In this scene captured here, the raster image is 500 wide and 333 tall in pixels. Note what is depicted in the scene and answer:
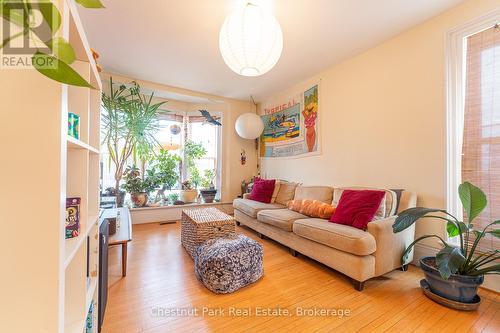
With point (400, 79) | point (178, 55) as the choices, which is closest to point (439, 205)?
point (400, 79)

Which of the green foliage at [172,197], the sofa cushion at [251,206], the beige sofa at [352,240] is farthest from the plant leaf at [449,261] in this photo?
the green foliage at [172,197]

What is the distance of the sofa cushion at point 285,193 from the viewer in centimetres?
330

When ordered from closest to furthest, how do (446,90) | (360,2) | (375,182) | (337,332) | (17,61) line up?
(17,61) < (337,332) < (360,2) < (446,90) < (375,182)

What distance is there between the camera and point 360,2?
1.81 metres

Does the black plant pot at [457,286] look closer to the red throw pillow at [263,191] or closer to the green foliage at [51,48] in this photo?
the red throw pillow at [263,191]

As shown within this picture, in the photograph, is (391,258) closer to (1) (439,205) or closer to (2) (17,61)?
(1) (439,205)

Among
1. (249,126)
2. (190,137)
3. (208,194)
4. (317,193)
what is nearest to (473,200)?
(317,193)

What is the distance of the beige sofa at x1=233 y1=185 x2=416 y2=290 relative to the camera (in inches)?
66.7

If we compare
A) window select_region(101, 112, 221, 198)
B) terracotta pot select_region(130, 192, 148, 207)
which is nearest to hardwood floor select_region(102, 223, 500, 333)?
terracotta pot select_region(130, 192, 148, 207)

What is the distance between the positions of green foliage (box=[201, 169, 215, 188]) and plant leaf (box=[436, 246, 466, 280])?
3739 millimetres

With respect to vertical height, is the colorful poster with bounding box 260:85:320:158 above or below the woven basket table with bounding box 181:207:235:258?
above

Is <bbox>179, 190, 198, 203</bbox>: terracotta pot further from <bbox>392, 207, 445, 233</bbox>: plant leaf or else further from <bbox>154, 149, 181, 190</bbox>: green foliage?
<bbox>392, 207, 445, 233</bbox>: plant leaf

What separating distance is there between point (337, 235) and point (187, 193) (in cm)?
301

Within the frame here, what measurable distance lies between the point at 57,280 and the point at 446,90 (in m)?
2.87
